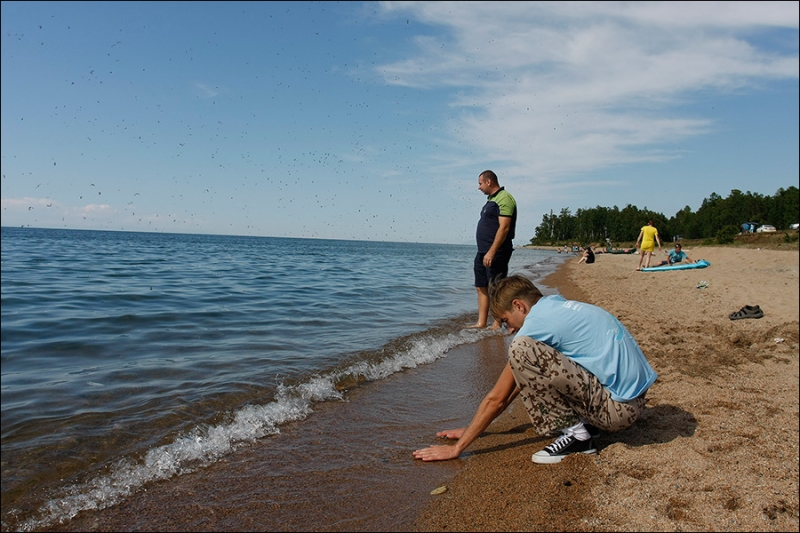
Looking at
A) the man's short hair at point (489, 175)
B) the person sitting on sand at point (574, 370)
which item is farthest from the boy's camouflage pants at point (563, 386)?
the man's short hair at point (489, 175)

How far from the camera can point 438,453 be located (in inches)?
113

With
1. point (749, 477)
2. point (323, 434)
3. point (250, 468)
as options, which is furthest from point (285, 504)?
point (749, 477)

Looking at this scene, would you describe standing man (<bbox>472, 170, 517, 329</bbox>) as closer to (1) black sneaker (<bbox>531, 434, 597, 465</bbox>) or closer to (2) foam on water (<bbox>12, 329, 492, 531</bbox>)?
(2) foam on water (<bbox>12, 329, 492, 531</bbox>)

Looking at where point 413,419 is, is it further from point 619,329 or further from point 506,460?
point 619,329

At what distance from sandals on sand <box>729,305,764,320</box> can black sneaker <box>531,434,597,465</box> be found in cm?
336

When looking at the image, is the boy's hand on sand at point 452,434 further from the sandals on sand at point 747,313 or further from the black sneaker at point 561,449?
the sandals on sand at point 747,313

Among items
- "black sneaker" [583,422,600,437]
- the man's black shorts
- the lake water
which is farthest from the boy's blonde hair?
the man's black shorts

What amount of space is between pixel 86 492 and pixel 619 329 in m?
3.03

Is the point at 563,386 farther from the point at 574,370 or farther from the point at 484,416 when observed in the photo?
the point at 484,416

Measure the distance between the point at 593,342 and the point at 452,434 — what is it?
3.89 feet

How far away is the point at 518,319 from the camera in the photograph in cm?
288

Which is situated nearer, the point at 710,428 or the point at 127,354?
the point at 710,428

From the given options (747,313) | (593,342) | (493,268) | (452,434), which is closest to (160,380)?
(452,434)

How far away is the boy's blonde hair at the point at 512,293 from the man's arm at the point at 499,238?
3.06m
